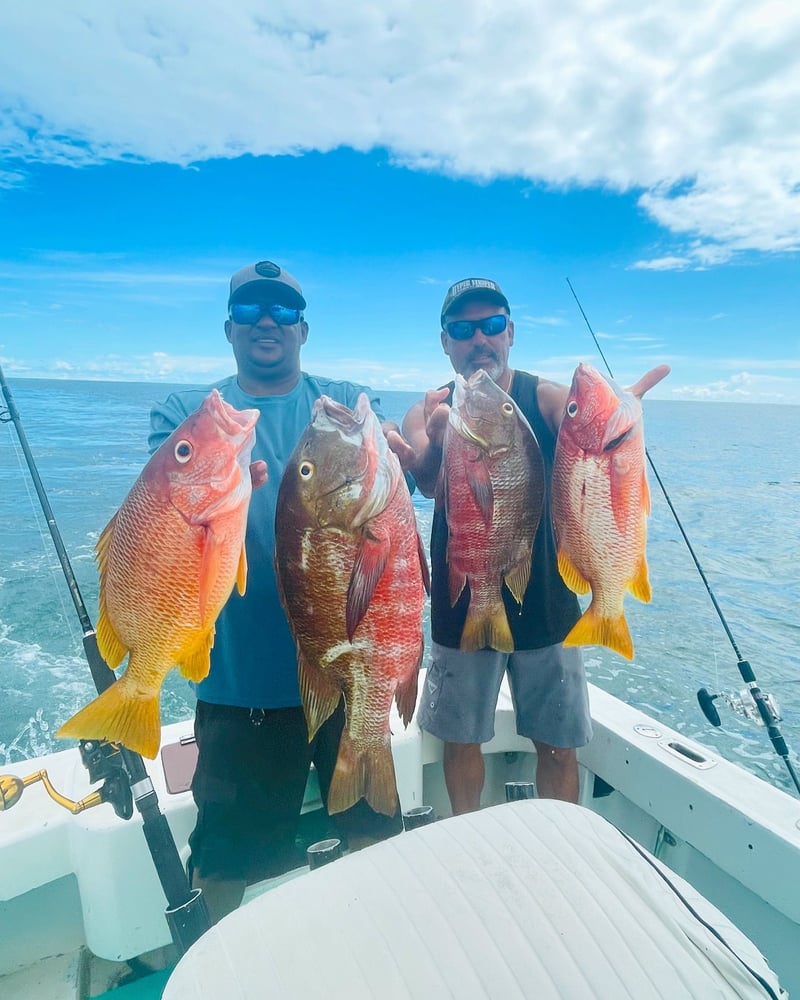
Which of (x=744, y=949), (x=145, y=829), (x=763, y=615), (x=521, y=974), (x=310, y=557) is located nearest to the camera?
(x=521, y=974)

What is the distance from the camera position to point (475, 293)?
2625mm

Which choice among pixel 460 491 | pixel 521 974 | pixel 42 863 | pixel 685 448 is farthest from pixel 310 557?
pixel 685 448

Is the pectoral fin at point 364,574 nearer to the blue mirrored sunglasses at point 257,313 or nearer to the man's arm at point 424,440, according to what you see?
the man's arm at point 424,440

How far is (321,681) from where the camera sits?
1.67 metres

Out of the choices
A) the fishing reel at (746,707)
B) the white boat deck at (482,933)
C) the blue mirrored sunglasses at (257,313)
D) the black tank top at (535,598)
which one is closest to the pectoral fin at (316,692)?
the white boat deck at (482,933)

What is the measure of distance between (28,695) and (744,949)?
22.8 feet

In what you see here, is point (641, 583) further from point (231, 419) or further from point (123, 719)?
point (123, 719)

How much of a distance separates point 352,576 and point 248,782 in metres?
1.19

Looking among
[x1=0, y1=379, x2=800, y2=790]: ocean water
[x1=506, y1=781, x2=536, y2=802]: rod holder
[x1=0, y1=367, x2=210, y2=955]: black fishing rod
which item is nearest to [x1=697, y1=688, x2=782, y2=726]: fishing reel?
[x1=0, y1=379, x2=800, y2=790]: ocean water

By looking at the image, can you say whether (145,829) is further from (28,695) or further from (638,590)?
(28,695)

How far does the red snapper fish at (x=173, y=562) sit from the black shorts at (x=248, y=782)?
84 centimetres

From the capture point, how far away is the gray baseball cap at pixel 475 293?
2.62m

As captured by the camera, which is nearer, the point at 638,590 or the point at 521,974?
the point at 521,974

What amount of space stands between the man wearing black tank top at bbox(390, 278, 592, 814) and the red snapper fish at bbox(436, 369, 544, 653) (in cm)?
59
